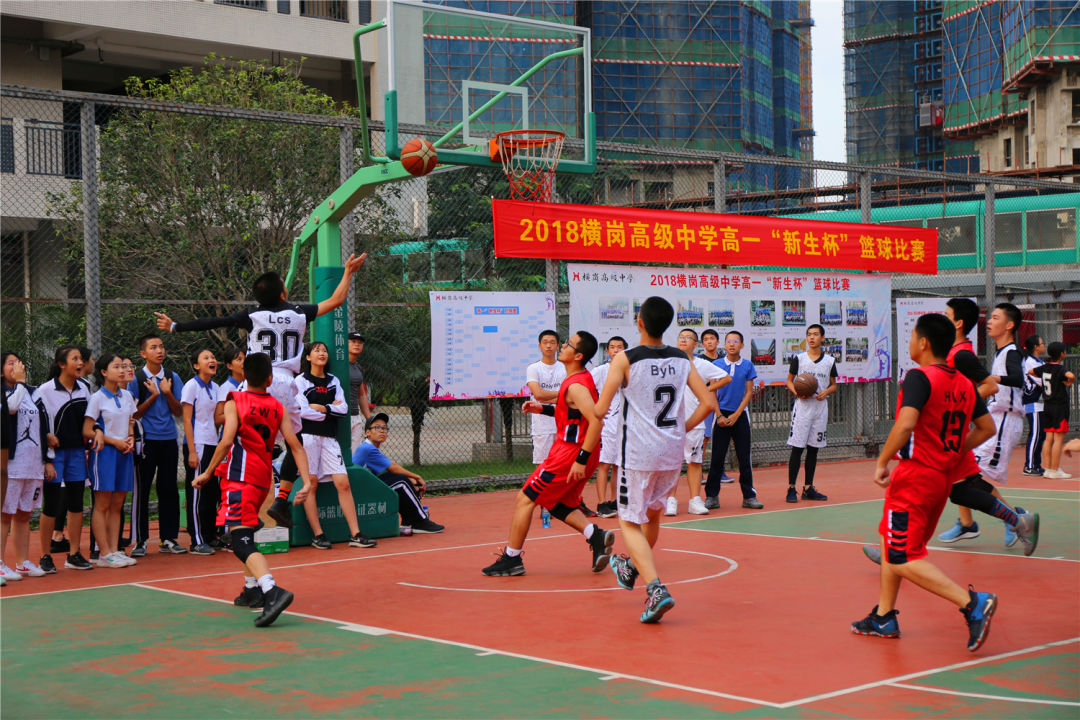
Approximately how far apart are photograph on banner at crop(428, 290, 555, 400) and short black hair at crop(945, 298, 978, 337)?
21.1 ft

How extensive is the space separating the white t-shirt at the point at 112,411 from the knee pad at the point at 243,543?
103 inches

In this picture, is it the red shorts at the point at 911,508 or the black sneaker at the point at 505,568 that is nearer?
the red shorts at the point at 911,508

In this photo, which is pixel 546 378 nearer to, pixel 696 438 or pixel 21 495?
pixel 696 438

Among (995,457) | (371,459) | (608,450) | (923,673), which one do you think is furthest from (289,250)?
(923,673)

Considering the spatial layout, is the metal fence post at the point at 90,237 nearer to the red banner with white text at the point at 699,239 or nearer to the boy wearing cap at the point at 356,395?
the boy wearing cap at the point at 356,395

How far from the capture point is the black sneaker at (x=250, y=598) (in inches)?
319

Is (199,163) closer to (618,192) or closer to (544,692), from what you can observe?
(544,692)

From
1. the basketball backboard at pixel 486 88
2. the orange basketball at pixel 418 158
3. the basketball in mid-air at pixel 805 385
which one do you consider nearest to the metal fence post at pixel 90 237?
the basketball backboard at pixel 486 88

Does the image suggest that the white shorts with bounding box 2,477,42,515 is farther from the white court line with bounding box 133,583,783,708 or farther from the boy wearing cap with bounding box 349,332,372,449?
the boy wearing cap with bounding box 349,332,372,449

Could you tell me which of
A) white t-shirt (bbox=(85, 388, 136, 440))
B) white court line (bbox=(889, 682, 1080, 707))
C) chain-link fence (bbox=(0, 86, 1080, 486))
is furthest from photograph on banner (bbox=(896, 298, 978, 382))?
white court line (bbox=(889, 682, 1080, 707))

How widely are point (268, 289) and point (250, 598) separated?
102 inches

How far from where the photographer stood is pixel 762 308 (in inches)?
686

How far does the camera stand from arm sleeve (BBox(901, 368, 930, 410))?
6.83 m

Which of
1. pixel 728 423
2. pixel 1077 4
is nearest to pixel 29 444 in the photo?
pixel 728 423
